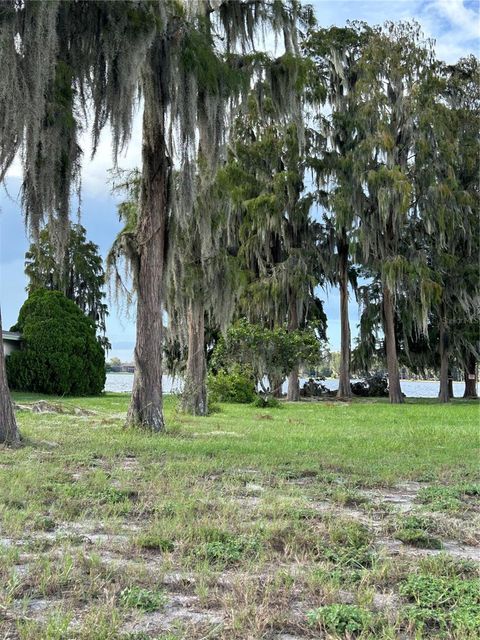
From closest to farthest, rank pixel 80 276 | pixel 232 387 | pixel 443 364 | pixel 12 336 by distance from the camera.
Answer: pixel 232 387 < pixel 12 336 < pixel 443 364 < pixel 80 276

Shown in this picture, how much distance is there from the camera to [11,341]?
2112 centimetres

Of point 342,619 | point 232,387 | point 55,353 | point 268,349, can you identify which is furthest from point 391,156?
point 342,619

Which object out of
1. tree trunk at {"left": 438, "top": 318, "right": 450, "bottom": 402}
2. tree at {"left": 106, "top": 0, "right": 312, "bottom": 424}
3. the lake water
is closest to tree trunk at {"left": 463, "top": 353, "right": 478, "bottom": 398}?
tree trunk at {"left": 438, "top": 318, "right": 450, "bottom": 402}

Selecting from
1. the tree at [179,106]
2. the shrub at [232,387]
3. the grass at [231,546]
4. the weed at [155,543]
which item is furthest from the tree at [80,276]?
the weed at [155,543]

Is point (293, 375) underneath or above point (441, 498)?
above

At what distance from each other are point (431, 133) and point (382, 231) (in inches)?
145

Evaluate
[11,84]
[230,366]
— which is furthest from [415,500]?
[230,366]

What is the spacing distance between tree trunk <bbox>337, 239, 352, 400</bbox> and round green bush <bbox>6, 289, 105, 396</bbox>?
8.87 metres

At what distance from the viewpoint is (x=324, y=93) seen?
20219 mm

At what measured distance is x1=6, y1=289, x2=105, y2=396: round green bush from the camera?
20.0 metres

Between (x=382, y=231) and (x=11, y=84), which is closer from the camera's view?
(x=11, y=84)

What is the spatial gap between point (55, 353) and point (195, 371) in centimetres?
872

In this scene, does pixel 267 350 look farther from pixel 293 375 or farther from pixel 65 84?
pixel 65 84

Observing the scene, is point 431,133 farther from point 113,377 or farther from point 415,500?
point 113,377
